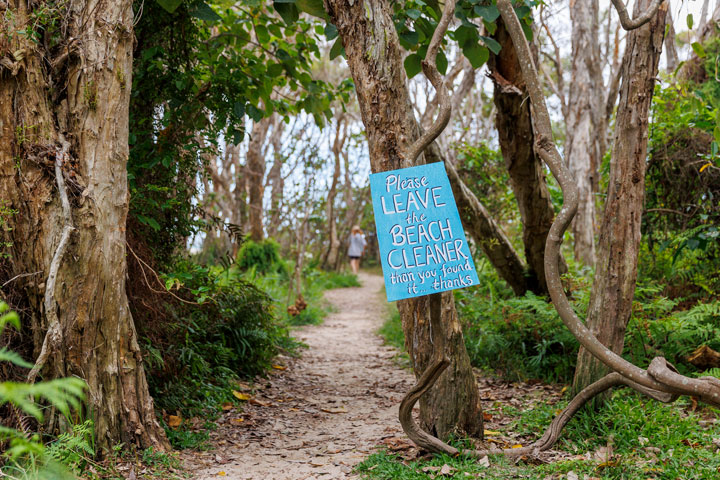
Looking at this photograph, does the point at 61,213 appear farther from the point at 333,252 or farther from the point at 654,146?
the point at 333,252

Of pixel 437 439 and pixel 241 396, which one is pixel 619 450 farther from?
pixel 241 396

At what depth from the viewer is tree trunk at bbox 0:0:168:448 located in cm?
322

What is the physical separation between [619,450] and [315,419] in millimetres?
2367

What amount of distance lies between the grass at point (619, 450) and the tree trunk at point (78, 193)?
164 cm

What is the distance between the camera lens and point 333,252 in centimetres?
1858

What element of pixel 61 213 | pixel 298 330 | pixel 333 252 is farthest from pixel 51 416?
pixel 333 252

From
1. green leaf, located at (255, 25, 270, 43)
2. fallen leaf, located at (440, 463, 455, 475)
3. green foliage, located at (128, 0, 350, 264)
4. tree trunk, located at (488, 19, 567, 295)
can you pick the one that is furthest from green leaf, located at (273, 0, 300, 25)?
fallen leaf, located at (440, 463, 455, 475)

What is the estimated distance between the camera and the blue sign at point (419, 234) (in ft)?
9.84

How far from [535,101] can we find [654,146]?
2.91m

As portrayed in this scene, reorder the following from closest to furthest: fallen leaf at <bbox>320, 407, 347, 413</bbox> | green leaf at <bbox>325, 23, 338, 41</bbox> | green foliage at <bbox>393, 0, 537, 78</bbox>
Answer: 1. green foliage at <bbox>393, 0, 537, 78</bbox>
2. green leaf at <bbox>325, 23, 338, 41</bbox>
3. fallen leaf at <bbox>320, 407, 347, 413</bbox>

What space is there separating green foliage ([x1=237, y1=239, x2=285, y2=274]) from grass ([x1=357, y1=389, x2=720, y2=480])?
846 cm

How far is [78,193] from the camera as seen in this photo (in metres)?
3.29

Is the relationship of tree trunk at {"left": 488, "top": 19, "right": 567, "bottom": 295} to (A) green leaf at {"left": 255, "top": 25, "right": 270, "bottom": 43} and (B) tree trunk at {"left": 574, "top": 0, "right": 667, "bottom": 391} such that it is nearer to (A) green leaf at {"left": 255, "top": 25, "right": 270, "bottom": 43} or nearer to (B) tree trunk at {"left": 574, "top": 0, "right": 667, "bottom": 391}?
(B) tree trunk at {"left": 574, "top": 0, "right": 667, "bottom": 391}

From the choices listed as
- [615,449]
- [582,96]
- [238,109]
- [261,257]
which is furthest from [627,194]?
[261,257]
